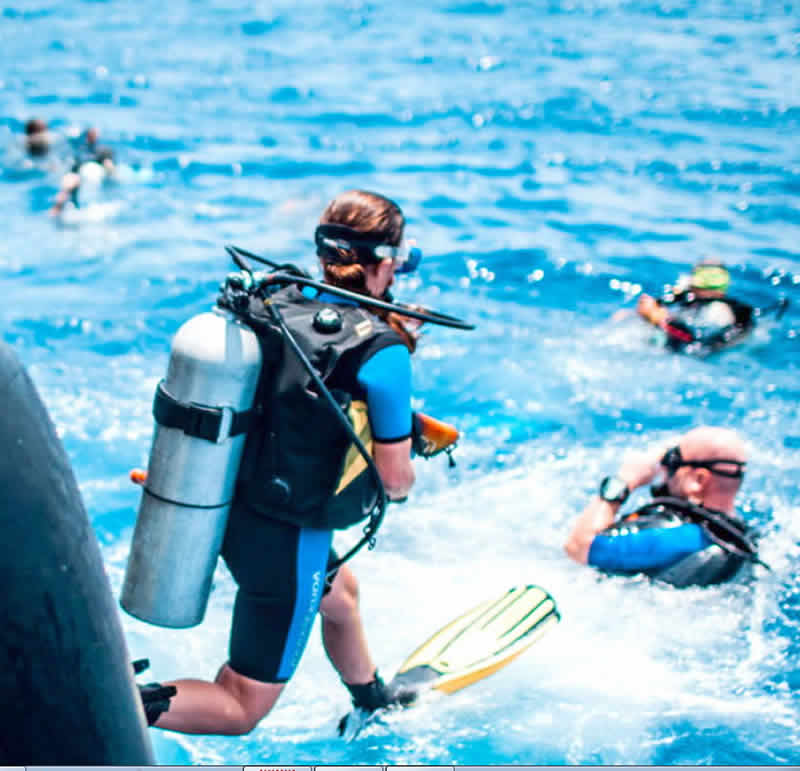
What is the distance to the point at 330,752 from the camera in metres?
3.64

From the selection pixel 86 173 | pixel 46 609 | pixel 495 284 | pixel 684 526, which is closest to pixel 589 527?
pixel 684 526

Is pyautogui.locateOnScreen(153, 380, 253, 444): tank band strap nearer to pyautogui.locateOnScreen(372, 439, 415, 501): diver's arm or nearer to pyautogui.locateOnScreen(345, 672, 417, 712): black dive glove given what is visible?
pyautogui.locateOnScreen(372, 439, 415, 501): diver's arm

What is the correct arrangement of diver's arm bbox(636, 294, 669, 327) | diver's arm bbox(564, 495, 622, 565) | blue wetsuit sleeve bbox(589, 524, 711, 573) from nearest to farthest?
blue wetsuit sleeve bbox(589, 524, 711, 573)
diver's arm bbox(564, 495, 622, 565)
diver's arm bbox(636, 294, 669, 327)

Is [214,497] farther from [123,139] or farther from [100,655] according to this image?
[123,139]

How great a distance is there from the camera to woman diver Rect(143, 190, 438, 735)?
105 inches

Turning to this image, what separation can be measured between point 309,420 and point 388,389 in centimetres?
23

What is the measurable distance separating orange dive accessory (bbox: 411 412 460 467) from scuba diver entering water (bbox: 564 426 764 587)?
1.42 meters

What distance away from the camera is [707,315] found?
23.6ft

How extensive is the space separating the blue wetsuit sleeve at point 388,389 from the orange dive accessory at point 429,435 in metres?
0.35

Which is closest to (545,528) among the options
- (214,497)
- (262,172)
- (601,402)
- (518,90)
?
(601,402)

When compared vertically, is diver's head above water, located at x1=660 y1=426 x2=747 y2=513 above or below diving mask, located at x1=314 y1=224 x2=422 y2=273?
below

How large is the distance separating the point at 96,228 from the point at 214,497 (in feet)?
26.6

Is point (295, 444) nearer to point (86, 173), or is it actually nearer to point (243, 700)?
point (243, 700)

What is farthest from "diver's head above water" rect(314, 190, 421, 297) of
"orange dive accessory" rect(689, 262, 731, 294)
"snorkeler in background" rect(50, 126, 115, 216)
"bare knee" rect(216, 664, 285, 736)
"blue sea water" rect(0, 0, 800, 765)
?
"snorkeler in background" rect(50, 126, 115, 216)
